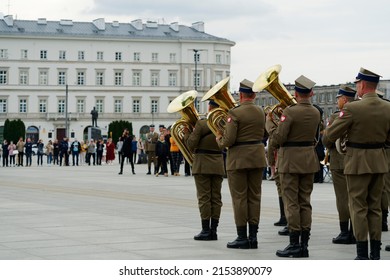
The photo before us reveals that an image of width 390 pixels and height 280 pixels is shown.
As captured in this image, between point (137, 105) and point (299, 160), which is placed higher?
point (299, 160)

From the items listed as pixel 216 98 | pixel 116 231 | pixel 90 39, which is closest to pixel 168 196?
pixel 116 231

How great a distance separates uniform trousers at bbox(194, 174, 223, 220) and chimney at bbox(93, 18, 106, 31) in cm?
11506

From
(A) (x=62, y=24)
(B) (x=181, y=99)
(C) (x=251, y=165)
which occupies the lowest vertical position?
(C) (x=251, y=165)

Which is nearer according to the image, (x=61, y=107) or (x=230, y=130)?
(x=230, y=130)

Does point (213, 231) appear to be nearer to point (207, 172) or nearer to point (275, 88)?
point (207, 172)

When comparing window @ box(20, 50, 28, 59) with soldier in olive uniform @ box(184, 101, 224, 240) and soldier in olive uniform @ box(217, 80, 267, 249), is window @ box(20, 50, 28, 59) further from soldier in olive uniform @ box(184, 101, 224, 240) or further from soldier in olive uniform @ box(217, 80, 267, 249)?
soldier in olive uniform @ box(217, 80, 267, 249)

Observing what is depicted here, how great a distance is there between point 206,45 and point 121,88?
1314cm

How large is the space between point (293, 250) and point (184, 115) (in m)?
2.80

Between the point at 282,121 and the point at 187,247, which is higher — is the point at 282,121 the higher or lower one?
the higher one

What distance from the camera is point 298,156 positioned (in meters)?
10.8

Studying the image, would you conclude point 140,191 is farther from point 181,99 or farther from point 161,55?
point 161,55

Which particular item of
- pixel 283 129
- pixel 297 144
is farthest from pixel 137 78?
pixel 283 129

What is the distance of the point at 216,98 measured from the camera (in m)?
11.9

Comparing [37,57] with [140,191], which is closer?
[140,191]
